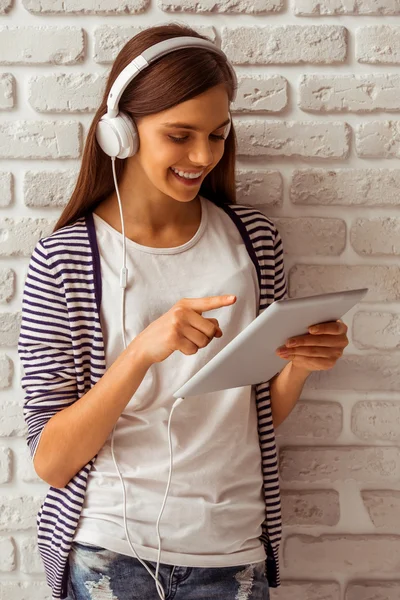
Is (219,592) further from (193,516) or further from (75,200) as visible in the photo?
(75,200)

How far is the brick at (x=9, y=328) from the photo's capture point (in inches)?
58.7

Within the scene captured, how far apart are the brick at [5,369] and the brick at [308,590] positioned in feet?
2.25

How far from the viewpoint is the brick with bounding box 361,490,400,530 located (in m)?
1.54

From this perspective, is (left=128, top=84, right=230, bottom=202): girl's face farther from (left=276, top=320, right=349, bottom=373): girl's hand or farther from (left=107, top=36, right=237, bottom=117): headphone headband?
(left=276, top=320, right=349, bottom=373): girl's hand

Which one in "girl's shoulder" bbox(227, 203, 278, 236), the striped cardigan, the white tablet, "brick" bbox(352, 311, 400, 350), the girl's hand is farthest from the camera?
"brick" bbox(352, 311, 400, 350)

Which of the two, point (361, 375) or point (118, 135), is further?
point (361, 375)

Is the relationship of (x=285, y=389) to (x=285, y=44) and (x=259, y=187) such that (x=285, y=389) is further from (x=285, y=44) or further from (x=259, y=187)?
(x=285, y=44)

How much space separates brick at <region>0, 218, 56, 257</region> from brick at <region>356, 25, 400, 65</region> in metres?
0.67

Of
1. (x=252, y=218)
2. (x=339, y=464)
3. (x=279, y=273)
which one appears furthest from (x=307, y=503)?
(x=252, y=218)

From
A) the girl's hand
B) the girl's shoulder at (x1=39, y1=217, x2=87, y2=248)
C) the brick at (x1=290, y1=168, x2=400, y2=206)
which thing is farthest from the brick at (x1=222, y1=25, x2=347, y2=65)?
the girl's hand

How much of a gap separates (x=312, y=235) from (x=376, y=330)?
23 centimetres

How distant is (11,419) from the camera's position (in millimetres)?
1510

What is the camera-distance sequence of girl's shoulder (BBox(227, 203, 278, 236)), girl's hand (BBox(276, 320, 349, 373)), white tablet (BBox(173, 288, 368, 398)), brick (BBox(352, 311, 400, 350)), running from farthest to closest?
brick (BBox(352, 311, 400, 350))
girl's shoulder (BBox(227, 203, 278, 236))
girl's hand (BBox(276, 320, 349, 373))
white tablet (BBox(173, 288, 368, 398))

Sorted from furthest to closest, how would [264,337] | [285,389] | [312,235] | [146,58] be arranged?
[312,235] < [285,389] < [146,58] < [264,337]
